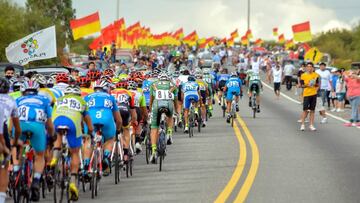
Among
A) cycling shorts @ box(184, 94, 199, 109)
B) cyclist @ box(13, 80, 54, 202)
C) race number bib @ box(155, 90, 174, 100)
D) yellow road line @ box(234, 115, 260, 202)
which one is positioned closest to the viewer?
cyclist @ box(13, 80, 54, 202)

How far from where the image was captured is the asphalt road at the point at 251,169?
1404 centimetres

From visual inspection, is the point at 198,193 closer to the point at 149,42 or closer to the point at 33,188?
the point at 33,188

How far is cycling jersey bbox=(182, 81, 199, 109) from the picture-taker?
25078 mm

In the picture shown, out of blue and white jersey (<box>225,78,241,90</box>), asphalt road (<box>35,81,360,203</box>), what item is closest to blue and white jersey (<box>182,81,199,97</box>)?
asphalt road (<box>35,81,360,203</box>)

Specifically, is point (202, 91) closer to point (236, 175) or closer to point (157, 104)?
point (157, 104)

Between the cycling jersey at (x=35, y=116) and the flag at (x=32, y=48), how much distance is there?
44.8 ft

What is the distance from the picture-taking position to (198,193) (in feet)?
46.5

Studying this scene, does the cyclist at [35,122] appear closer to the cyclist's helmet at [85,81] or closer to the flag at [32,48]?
the cyclist's helmet at [85,81]

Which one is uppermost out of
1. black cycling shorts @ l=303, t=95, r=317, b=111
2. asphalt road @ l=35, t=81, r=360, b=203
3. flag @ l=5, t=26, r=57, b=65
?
flag @ l=5, t=26, r=57, b=65

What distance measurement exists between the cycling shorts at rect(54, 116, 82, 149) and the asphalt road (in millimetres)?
880

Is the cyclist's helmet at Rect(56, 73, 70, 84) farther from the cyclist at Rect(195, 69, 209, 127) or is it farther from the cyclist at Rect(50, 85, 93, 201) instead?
the cyclist at Rect(195, 69, 209, 127)

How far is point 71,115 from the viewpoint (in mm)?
13234

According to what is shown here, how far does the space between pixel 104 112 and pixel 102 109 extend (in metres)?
0.06

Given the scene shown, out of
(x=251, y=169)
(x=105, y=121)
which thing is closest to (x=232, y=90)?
(x=251, y=169)
